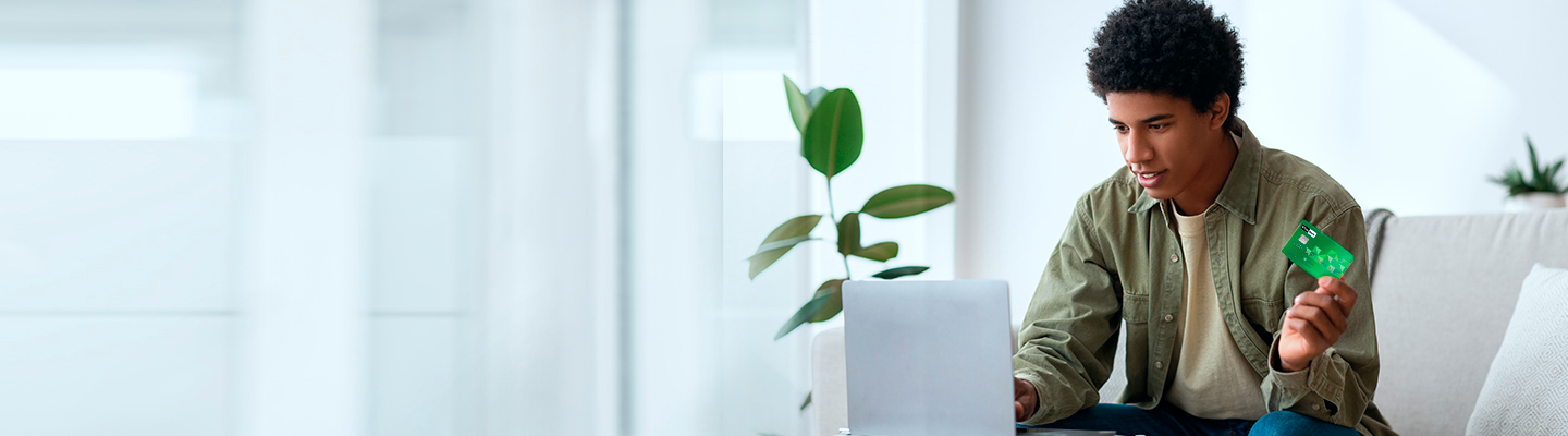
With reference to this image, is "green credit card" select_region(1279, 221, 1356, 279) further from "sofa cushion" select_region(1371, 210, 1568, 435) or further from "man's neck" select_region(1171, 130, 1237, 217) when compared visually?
"sofa cushion" select_region(1371, 210, 1568, 435)

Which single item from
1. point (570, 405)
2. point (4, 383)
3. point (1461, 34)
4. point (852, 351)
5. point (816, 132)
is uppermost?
point (1461, 34)

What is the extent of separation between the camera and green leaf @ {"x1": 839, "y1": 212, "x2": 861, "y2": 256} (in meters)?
1.70

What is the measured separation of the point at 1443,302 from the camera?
1354 mm

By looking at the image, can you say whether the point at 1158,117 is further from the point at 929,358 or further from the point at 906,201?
the point at 906,201

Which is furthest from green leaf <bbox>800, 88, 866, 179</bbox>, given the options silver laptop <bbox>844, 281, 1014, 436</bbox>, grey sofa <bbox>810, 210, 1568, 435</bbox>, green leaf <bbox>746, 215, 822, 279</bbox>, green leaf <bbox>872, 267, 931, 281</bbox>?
silver laptop <bbox>844, 281, 1014, 436</bbox>

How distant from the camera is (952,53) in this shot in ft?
7.44

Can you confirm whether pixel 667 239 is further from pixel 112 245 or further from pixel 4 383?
pixel 4 383

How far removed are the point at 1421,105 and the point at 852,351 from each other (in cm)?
164

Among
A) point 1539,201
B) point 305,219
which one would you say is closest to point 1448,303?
point 1539,201

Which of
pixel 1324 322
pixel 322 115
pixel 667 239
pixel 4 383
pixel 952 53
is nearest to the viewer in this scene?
pixel 1324 322

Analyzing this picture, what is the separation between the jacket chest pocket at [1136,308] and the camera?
1060mm

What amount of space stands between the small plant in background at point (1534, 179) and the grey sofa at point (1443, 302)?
0.35 metres

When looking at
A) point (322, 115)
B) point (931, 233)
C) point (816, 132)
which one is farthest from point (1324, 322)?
point (931, 233)

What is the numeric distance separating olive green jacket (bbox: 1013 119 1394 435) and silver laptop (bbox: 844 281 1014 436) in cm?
15
